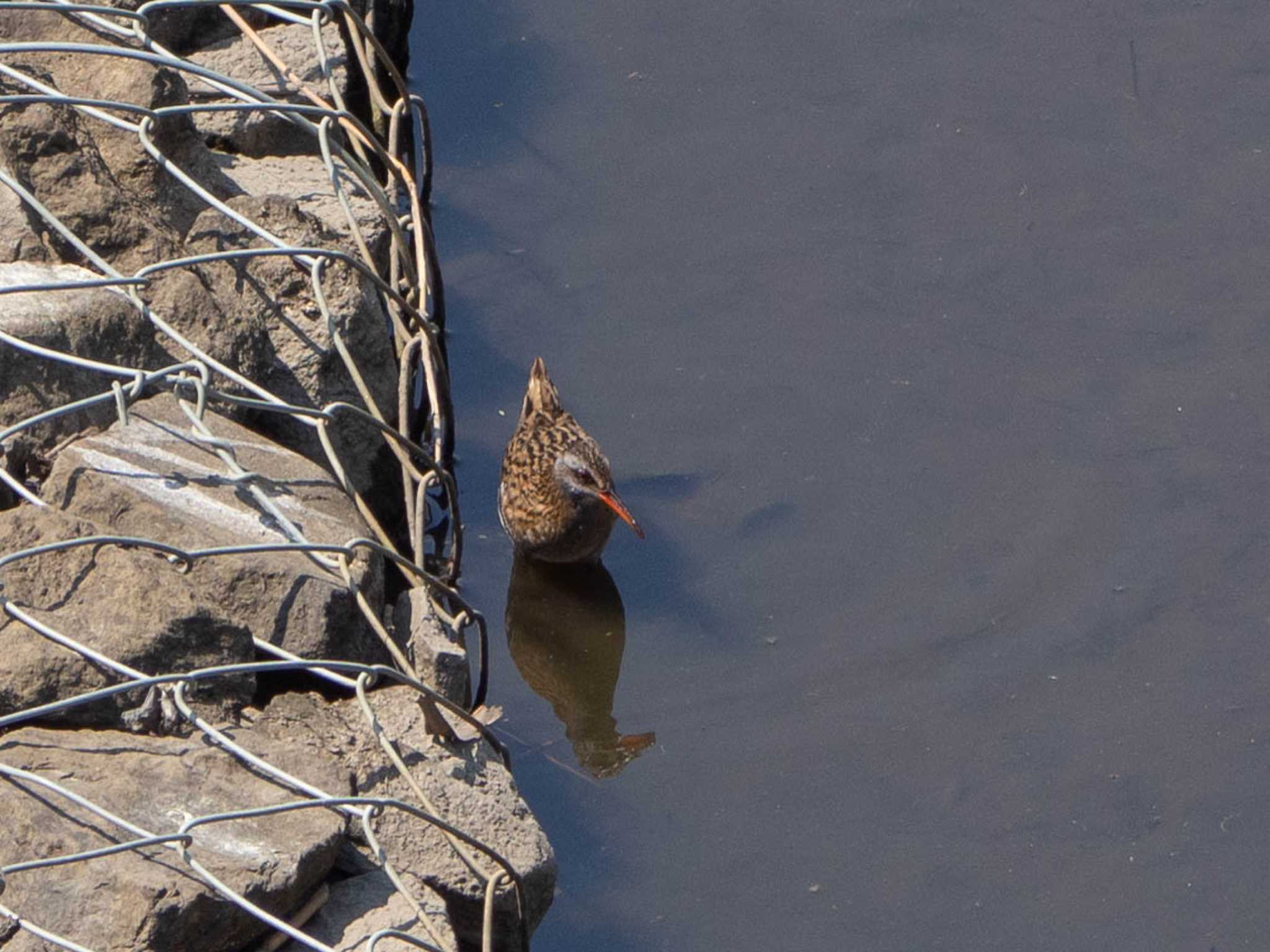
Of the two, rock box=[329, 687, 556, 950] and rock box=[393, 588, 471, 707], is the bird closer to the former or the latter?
rock box=[393, 588, 471, 707]

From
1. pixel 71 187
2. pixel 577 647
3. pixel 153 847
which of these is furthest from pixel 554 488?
pixel 153 847

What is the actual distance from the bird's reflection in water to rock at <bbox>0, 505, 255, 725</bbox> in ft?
6.07

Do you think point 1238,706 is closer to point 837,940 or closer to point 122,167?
point 837,940

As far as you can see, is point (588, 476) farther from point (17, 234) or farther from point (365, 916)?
point (365, 916)

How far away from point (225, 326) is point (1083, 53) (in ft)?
15.9

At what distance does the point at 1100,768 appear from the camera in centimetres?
579

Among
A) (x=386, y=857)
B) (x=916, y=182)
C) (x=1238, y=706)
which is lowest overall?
(x=1238, y=706)

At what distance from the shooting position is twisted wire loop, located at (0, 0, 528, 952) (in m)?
4.00

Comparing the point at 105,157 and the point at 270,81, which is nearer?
the point at 105,157

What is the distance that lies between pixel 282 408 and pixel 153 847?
4.35ft

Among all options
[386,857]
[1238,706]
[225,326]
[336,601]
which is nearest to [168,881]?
[386,857]

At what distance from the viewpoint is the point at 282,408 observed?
4.71 meters

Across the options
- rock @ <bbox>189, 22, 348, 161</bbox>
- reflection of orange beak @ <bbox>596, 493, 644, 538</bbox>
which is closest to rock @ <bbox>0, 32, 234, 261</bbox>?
rock @ <bbox>189, 22, 348, 161</bbox>

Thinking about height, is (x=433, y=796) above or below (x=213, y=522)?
below
